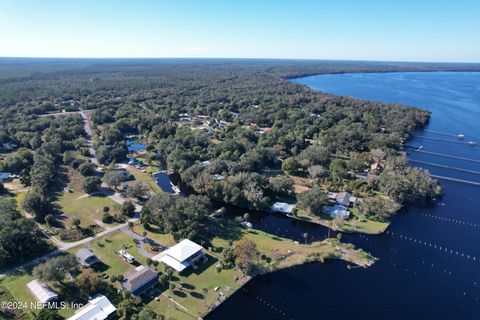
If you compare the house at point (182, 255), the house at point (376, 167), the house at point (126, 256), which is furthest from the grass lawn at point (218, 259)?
the house at point (376, 167)

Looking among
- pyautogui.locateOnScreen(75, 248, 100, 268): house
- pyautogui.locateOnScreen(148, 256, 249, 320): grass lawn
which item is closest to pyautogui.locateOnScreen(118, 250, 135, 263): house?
pyautogui.locateOnScreen(75, 248, 100, 268): house

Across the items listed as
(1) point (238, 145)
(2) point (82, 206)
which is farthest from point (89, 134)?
(2) point (82, 206)

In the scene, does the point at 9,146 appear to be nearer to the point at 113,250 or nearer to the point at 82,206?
the point at 82,206

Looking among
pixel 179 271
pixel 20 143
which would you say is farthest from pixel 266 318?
pixel 20 143

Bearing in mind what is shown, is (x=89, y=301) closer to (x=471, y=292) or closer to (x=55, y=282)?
(x=55, y=282)

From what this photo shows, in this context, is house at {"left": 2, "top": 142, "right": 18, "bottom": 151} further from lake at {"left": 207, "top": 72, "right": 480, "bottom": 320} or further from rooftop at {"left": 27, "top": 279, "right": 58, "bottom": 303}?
lake at {"left": 207, "top": 72, "right": 480, "bottom": 320}

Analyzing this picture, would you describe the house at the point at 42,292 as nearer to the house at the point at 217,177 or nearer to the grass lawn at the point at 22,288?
the grass lawn at the point at 22,288
